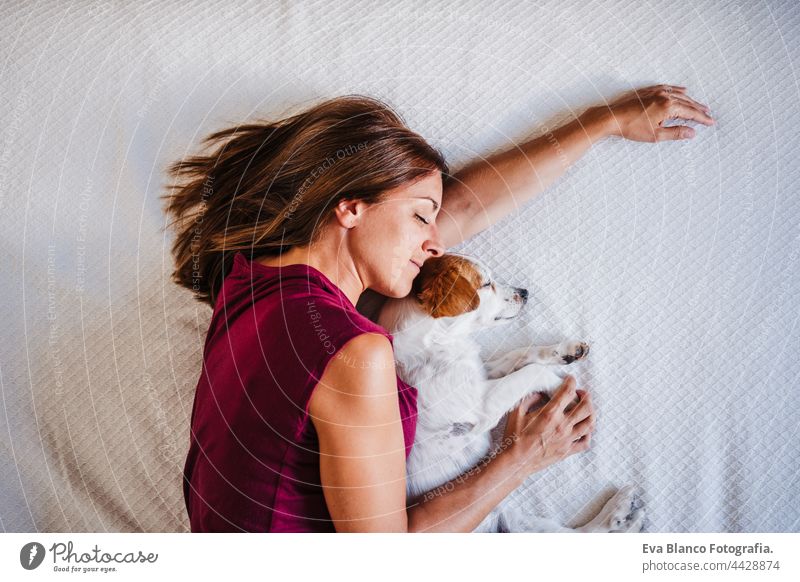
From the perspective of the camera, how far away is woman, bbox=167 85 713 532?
2.12ft

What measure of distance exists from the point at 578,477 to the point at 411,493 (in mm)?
192

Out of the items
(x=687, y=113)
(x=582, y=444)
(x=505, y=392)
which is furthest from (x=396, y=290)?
(x=687, y=113)

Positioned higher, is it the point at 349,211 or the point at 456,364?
the point at 349,211

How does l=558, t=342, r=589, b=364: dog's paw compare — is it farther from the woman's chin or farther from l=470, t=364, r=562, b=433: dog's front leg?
the woman's chin

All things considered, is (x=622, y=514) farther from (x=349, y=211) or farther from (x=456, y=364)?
(x=349, y=211)

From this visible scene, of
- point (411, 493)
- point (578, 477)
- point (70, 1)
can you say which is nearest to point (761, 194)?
point (578, 477)

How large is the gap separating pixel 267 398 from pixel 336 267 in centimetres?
16

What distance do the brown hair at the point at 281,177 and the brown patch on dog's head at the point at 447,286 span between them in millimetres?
98

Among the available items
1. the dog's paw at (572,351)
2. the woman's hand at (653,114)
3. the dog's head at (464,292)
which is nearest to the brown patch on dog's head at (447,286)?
the dog's head at (464,292)

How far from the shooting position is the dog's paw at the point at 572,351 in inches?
27.9

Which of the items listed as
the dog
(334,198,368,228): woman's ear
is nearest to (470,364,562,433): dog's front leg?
the dog

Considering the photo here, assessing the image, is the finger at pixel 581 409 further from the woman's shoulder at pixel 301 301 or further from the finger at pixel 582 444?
the woman's shoulder at pixel 301 301

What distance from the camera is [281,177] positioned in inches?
27.8

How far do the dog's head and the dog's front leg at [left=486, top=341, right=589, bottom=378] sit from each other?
4 cm
